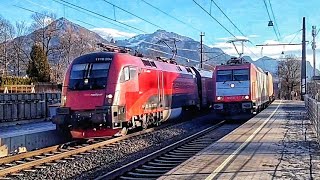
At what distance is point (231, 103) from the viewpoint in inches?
957

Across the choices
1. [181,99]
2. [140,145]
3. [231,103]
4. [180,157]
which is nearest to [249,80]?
[231,103]

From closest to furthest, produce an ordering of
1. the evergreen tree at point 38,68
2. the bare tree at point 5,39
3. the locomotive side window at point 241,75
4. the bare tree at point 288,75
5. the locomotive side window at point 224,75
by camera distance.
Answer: the locomotive side window at point 241,75, the locomotive side window at point 224,75, the evergreen tree at point 38,68, the bare tree at point 5,39, the bare tree at point 288,75

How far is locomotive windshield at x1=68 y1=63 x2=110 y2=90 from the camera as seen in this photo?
16.4 m

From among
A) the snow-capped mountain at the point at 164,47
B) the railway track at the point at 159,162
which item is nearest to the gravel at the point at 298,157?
the railway track at the point at 159,162

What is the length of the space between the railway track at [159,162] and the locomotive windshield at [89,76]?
3.76m

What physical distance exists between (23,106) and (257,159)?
674 inches

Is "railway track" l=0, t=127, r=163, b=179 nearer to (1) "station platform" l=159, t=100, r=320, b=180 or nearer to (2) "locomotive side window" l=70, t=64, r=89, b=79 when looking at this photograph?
(2) "locomotive side window" l=70, t=64, r=89, b=79

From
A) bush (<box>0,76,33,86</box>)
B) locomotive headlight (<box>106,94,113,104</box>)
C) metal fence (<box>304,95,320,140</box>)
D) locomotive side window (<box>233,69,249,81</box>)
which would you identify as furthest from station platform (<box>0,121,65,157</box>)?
bush (<box>0,76,33,86</box>)

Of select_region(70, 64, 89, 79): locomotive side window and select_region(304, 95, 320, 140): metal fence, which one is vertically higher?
select_region(70, 64, 89, 79): locomotive side window

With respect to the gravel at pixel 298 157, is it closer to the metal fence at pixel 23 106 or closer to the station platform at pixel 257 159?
the station platform at pixel 257 159

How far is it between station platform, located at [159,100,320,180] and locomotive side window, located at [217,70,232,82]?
30.1 feet

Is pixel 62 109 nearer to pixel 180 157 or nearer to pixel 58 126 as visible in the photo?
pixel 58 126

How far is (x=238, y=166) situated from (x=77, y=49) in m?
67.3

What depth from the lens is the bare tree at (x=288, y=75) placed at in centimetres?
8269
